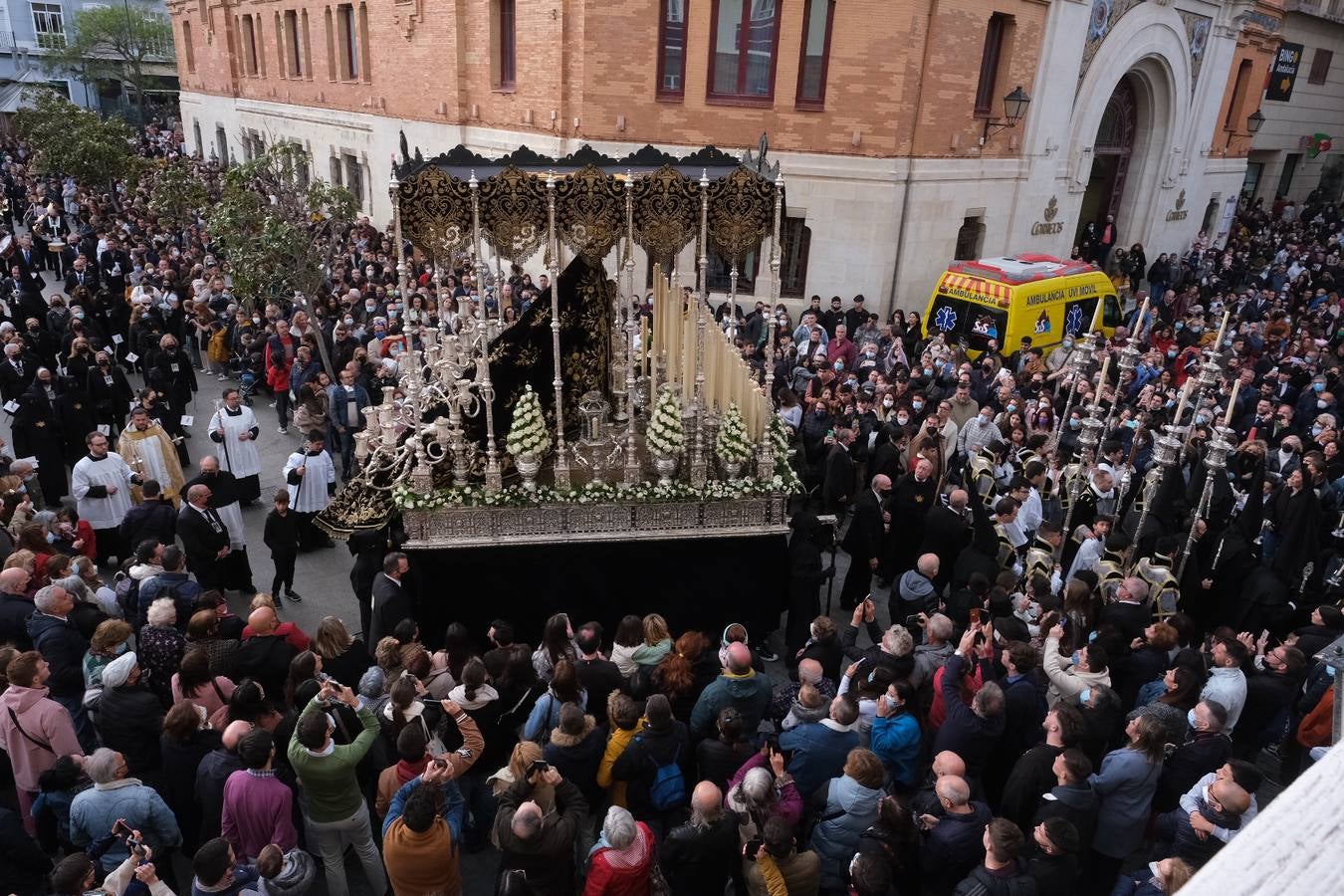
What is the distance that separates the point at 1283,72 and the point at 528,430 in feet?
114

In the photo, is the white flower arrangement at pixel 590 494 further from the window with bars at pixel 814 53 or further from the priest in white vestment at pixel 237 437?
the window with bars at pixel 814 53

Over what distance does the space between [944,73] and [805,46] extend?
9.51ft

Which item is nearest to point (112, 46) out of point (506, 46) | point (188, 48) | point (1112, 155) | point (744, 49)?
point (188, 48)

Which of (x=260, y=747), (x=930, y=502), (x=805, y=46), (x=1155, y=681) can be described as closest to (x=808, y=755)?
(x=1155, y=681)

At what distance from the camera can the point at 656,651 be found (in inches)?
241

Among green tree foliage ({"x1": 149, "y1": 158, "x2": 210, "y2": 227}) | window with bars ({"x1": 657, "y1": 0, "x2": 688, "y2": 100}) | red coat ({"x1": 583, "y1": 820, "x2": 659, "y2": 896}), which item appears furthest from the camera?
green tree foliage ({"x1": 149, "y1": 158, "x2": 210, "y2": 227})

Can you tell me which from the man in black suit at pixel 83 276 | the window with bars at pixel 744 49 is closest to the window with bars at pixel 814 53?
the window with bars at pixel 744 49

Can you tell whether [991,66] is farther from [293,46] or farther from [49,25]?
[49,25]

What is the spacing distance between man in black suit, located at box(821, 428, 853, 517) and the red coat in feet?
→ 20.1

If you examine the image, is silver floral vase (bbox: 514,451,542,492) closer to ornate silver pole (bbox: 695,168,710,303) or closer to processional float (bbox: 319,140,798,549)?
processional float (bbox: 319,140,798,549)

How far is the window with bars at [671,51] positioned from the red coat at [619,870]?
16455 mm

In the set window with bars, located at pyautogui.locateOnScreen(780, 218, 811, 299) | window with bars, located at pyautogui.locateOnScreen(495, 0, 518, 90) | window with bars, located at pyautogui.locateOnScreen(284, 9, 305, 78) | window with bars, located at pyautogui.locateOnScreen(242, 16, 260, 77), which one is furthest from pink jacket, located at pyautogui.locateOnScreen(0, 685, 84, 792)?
window with bars, located at pyautogui.locateOnScreen(242, 16, 260, 77)

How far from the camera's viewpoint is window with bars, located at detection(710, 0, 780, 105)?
1738 cm

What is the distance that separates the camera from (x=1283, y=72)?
30.5 m
